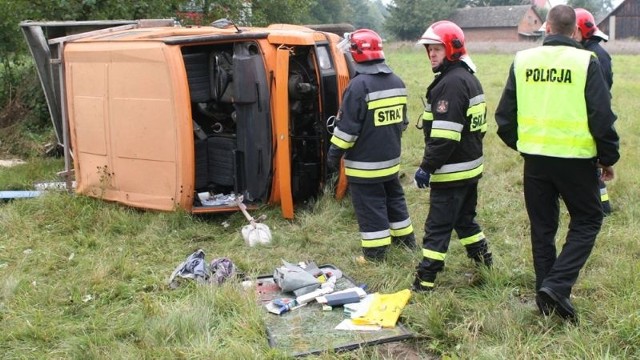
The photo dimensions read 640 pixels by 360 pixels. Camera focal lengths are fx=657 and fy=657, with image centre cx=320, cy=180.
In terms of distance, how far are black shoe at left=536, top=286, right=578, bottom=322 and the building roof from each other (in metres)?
62.7

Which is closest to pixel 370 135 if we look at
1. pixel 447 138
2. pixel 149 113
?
pixel 447 138

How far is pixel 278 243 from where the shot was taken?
5.47 meters

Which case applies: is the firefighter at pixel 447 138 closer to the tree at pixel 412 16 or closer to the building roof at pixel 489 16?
the tree at pixel 412 16

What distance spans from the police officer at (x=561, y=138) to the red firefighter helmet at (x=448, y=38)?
0.54 meters

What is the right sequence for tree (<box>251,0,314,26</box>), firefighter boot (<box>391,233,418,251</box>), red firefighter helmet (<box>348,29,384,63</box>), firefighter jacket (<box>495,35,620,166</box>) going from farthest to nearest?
tree (<box>251,0,314,26</box>), firefighter boot (<box>391,233,418,251</box>), red firefighter helmet (<box>348,29,384,63</box>), firefighter jacket (<box>495,35,620,166</box>)

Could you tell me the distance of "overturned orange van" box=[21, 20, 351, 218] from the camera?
5.77m

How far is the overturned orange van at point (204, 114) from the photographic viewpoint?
18.9 feet

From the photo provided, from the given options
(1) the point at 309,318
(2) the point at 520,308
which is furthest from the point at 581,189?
A: (1) the point at 309,318

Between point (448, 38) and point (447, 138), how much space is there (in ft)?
2.04

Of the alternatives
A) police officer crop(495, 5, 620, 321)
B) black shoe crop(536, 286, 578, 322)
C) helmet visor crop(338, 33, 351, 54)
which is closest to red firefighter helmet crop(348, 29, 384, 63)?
helmet visor crop(338, 33, 351, 54)

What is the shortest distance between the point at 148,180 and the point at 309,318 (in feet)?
9.06

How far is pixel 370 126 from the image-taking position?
4.75 m

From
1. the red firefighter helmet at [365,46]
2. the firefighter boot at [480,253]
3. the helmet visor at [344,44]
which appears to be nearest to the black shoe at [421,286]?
the firefighter boot at [480,253]

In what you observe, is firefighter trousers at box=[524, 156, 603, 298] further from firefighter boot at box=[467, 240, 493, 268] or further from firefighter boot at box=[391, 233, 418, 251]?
firefighter boot at box=[391, 233, 418, 251]
